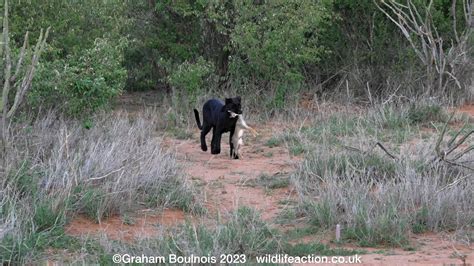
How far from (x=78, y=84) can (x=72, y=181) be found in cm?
248

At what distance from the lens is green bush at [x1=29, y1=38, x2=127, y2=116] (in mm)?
10086

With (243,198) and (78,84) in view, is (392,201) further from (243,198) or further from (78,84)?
(78,84)

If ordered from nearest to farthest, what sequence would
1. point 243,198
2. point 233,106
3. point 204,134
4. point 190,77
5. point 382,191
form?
point 382,191
point 243,198
point 233,106
point 204,134
point 190,77

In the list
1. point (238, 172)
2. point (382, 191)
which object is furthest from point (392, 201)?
point (238, 172)

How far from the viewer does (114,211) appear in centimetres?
811

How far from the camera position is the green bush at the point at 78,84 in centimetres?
1009

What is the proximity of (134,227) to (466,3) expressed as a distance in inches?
381

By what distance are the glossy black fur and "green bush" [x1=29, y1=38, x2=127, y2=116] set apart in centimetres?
130

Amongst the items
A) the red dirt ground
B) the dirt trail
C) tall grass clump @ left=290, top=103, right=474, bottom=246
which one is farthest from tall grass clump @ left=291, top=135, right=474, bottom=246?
the dirt trail

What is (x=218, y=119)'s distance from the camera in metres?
11.1

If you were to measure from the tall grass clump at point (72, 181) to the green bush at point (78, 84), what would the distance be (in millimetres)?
338

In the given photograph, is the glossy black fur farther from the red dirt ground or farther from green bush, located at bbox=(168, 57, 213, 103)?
green bush, located at bbox=(168, 57, 213, 103)

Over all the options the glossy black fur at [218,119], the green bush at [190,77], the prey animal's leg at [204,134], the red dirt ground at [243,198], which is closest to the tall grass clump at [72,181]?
the red dirt ground at [243,198]

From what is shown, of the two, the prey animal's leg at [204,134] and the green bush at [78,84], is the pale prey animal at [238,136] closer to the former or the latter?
the prey animal's leg at [204,134]
